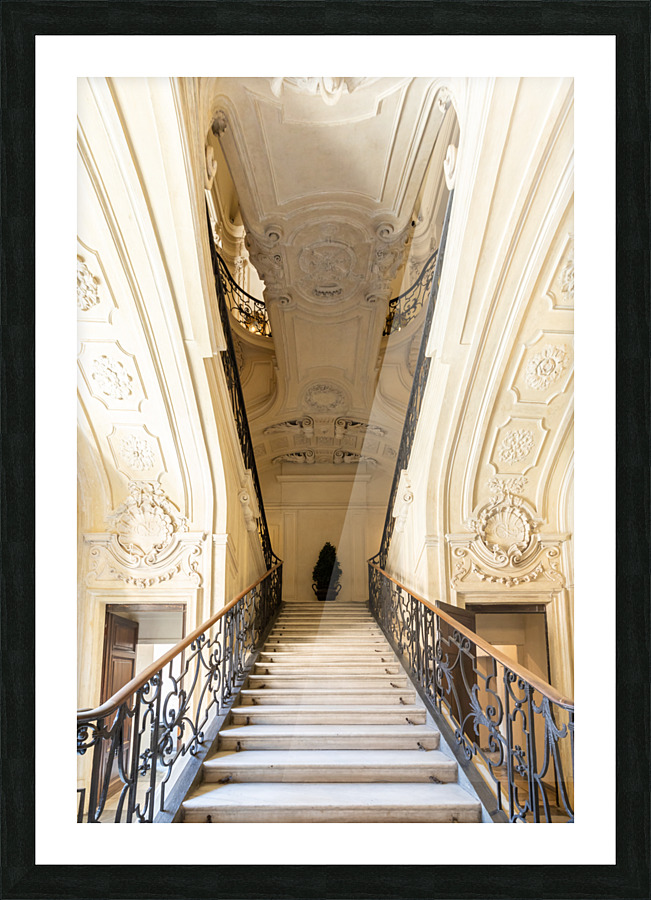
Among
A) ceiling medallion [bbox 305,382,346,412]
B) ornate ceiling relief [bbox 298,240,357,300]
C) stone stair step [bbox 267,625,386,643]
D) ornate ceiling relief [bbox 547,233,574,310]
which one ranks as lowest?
stone stair step [bbox 267,625,386,643]

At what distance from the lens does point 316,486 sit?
11.2 meters

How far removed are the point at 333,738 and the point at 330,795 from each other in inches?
22.7

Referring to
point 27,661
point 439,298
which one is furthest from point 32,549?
point 439,298

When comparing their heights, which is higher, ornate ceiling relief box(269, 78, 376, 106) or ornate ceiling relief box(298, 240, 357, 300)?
ornate ceiling relief box(298, 240, 357, 300)

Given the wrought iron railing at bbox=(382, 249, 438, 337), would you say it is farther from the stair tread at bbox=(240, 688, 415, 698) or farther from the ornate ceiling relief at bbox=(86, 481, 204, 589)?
the stair tread at bbox=(240, 688, 415, 698)

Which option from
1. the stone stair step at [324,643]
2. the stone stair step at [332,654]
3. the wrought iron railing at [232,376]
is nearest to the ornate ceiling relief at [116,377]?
the wrought iron railing at [232,376]

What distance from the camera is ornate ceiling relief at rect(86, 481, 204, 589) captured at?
128 inches

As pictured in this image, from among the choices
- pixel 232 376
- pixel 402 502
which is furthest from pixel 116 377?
pixel 402 502

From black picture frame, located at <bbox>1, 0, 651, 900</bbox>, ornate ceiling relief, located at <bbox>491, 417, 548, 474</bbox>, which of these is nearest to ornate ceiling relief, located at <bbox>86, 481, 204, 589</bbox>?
black picture frame, located at <bbox>1, 0, 651, 900</bbox>

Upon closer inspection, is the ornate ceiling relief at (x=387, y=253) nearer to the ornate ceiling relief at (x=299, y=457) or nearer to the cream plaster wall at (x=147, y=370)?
the cream plaster wall at (x=147, y=370)

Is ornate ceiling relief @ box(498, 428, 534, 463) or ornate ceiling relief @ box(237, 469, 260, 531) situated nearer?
ornate ceiling relief @ box(498, 428, 534, 463)

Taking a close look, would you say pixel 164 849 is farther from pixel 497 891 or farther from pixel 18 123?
pixel 18 123

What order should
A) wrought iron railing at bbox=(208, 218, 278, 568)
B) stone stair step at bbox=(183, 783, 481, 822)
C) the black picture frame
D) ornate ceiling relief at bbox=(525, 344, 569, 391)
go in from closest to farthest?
the black picture frame, stone stair step at bbox=(183, 783, 481, 822), ornate ceiling relief at bbox=(525, 344, 569, 391), wrought iron railing at bbox=(208, 218, 278, 568)

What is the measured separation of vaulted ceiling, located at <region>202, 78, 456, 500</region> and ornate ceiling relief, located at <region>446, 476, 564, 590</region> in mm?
3004
